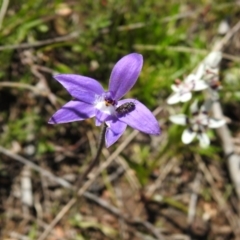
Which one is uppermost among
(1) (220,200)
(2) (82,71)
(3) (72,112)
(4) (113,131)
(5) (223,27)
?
(3) (72,112)

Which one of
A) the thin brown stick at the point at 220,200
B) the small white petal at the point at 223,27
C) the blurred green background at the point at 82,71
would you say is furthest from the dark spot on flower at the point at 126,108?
the small white petal at the point at 223,27

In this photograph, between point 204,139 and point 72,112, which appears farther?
point 204,139

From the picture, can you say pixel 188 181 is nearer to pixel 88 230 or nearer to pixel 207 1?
pixel 88 230

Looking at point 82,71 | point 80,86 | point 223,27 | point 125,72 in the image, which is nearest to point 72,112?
point 80,86

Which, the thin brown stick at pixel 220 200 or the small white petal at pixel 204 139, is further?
the thin brown stick at pixel 220 200

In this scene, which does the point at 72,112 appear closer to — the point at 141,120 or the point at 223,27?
the point at 141,120

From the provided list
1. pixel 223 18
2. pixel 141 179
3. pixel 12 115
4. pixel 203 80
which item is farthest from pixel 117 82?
pixel 223 18

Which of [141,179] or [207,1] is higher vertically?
A: [207,1]

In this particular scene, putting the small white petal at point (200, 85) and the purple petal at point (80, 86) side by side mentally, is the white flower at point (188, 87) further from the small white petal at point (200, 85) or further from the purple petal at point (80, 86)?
the purple petal at point (80, 86)
